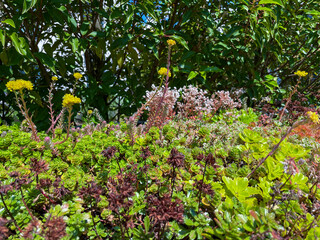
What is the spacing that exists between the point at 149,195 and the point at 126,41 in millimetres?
1662

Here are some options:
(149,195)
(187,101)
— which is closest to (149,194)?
(149,195)

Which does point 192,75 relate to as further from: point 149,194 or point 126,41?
point 149,194

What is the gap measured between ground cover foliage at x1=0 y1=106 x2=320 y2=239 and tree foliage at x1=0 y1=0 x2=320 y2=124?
1114 millimetres

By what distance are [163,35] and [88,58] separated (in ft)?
3.76

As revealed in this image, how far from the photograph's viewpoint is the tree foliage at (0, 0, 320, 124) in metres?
2.09

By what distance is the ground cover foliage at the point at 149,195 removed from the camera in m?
0.84

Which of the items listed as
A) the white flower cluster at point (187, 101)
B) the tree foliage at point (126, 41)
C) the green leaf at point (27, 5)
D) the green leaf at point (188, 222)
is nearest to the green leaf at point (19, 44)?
the tree foliage at point (126, 41)

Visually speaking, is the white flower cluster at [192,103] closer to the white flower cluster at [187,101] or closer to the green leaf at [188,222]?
the white flower cluster at [187,101]

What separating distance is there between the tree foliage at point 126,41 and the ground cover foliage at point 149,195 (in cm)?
111

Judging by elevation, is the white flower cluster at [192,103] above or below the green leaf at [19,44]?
below

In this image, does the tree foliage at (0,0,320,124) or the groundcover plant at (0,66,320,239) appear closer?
the groundcover plant at (0,66,320,239)

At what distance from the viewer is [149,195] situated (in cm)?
103

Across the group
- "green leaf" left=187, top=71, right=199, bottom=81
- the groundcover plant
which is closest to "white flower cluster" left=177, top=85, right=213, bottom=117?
"green leaf" left=187, top=71, right=199, bottom=81

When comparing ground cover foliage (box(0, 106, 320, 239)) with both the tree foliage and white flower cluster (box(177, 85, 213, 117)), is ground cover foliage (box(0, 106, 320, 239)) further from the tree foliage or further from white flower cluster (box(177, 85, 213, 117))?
the tree foliage
